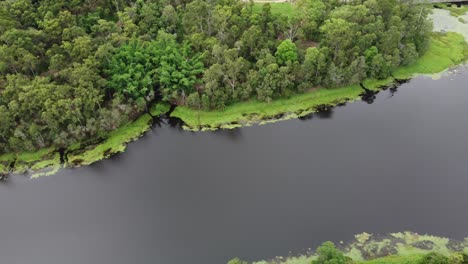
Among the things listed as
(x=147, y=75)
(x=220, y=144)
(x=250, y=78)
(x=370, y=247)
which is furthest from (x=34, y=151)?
(x=370, y=247)

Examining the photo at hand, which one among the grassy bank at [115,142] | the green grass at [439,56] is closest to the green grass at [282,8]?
the green grass at [439,56]

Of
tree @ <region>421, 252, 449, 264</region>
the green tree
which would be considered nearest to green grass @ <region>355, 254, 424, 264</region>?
tree @ <region>421, 252, 449, 264</region>

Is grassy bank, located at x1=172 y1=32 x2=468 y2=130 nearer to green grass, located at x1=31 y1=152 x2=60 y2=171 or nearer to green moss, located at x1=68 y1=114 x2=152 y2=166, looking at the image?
green moss, located at x1=68 y1=114 x2=152 y2=166

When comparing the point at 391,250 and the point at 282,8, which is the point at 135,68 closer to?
the point at 282,8

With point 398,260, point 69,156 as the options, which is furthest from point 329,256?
point 69,156

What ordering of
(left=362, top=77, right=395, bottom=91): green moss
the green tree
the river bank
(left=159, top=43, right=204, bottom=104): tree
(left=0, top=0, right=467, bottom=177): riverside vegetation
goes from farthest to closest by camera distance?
1. (left=362, top=77, right=395, bottom=91): green moss
2. the green tree
3. (left=159, top=43, right=204, bottom=104): tree
4. (left=0, top=0, right=467, bottom=177): riverside vegetation
5. the river bank
